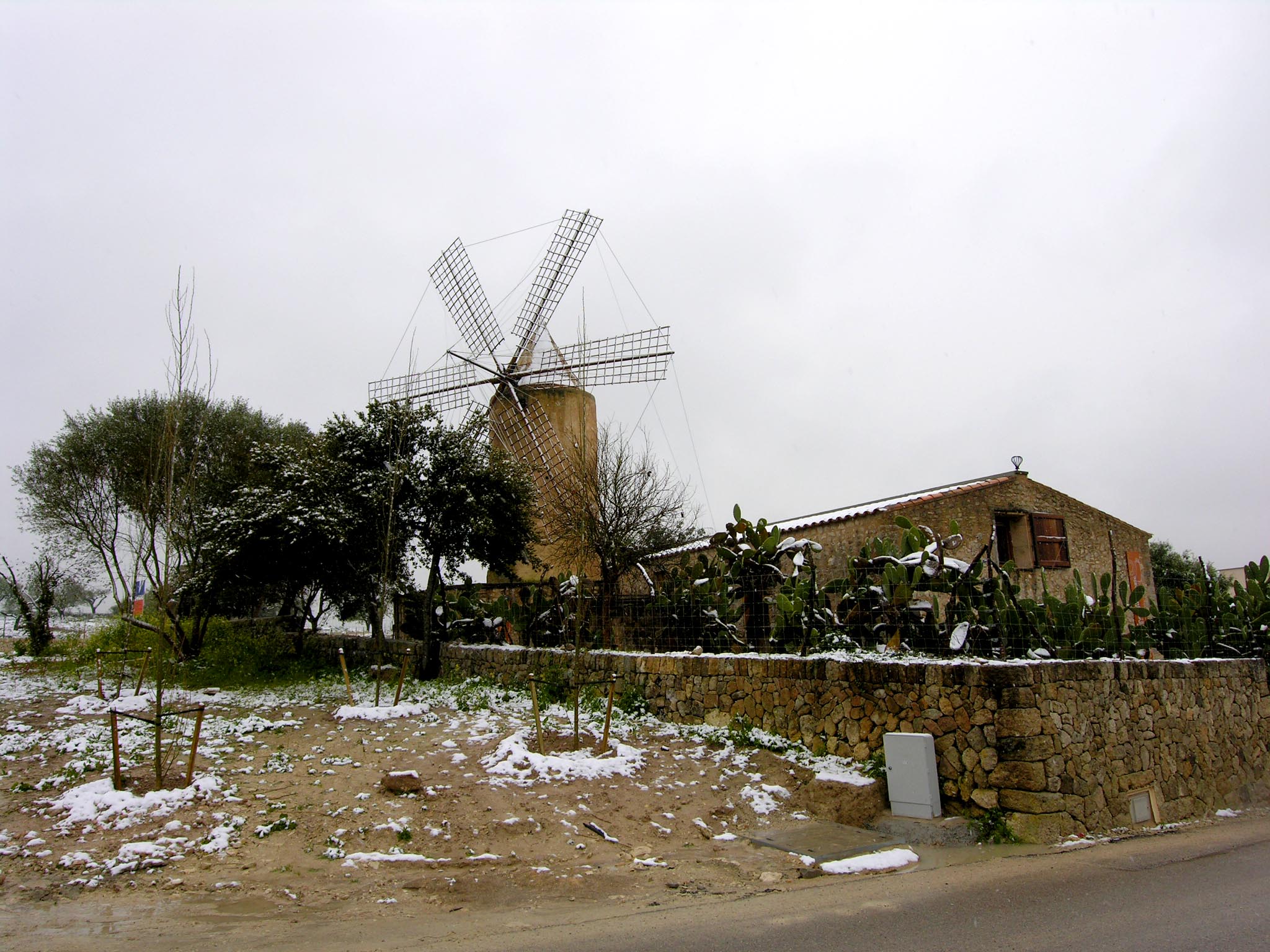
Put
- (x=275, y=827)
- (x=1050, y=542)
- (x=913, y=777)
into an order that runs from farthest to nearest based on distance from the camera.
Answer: (x=1050, y=542), (x=913, y=777), (x=275, y=827)

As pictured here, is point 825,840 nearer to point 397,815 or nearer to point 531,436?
point 397,815

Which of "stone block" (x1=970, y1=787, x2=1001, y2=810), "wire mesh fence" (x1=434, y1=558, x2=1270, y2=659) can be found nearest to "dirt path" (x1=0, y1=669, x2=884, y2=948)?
"stone block" (x1=970, y1=787, x2=1001, y2=810)

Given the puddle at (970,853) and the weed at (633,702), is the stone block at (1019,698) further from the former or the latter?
the weed at (633,702)

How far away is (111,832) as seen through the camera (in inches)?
224

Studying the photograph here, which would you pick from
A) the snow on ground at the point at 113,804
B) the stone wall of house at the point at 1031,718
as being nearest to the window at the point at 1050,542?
the stone wall of house at the point at 1031,718

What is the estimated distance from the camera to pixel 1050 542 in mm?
15680

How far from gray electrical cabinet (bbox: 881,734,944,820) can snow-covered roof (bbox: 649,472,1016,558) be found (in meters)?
7.06

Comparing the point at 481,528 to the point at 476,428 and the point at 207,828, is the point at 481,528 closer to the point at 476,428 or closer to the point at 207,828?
the point at 476,428

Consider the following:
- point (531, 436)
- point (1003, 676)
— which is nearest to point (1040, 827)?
point (1003, 676)

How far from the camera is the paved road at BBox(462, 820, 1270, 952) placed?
4070mm

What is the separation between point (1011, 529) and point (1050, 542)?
74cm

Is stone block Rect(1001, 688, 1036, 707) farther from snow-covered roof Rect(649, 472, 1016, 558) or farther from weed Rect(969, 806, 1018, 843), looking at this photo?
snow-covered roof Rect(649, 472, 1016, 558)

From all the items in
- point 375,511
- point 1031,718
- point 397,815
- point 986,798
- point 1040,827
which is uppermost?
point 375,511

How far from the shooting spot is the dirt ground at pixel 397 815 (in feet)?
16.7
